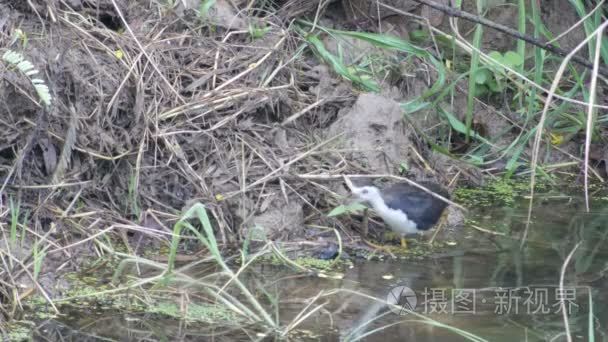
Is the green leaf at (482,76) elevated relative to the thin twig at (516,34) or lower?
lower

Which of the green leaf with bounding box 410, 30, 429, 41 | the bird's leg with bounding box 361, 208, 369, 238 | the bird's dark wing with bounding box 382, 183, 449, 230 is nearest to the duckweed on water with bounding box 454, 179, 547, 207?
the bird's dark wing with bounding box 382, 183, 449, 230

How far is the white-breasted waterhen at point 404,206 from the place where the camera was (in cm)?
613

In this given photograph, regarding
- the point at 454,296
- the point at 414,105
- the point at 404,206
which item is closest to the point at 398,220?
the point at 404,206

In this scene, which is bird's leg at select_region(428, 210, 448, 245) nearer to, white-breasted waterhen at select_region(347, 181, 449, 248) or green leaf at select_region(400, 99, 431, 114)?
white-breasted waterhen at select_region(347, 181, 449, 248)

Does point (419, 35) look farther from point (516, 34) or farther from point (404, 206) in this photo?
point (516, 34)

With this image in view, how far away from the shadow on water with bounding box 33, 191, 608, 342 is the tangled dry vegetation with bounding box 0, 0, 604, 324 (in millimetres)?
615

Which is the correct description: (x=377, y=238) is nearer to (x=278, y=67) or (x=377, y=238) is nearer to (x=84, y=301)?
(x=278, y=67)

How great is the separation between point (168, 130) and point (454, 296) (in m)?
2.10

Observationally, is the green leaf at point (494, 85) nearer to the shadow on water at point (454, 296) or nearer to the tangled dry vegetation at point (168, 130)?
the tangled dry vegetation at point (168, 130)

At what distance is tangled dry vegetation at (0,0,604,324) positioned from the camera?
5.97m

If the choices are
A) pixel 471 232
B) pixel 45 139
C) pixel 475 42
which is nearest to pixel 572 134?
pixel 475 42

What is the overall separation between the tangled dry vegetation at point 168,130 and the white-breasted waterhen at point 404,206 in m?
0.34

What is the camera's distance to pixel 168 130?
21.0ft

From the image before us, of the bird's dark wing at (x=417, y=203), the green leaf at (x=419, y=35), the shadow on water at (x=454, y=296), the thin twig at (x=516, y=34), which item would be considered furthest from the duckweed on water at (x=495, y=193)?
the thin twig at (x=516, y=34)
